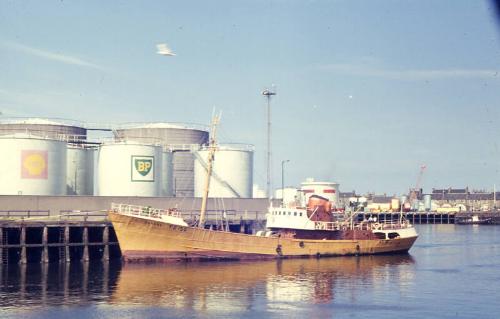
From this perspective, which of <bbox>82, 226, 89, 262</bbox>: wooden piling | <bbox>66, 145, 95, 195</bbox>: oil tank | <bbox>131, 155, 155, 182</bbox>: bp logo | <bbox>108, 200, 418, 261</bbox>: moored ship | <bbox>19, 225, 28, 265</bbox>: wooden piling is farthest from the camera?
<bbox>66, 145, 95, 195</bbox>: oil tank

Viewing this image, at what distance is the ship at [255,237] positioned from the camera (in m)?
56.0

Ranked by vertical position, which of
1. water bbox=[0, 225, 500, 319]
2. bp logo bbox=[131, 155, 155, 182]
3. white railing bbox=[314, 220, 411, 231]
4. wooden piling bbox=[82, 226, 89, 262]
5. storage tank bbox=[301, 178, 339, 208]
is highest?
bp logo bbox=[131, 155, 155, 182]

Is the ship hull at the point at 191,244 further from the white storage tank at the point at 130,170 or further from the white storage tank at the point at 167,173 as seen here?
the white storage tank at the point at 167,173

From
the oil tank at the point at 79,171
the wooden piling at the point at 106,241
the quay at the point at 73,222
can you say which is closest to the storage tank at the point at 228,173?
the quay at the point at 73,222

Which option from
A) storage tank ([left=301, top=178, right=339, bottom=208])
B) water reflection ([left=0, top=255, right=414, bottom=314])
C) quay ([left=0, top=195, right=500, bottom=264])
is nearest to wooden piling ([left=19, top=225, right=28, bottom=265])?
quay ([left=0, top=195, right=500, bottom=264])

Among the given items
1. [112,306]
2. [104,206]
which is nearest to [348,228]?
[104,206]

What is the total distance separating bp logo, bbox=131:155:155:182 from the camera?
7256 centimetres

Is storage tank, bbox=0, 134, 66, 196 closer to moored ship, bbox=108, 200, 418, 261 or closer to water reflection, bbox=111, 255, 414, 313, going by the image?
moored ship, bbox=108, 200, 418, 261

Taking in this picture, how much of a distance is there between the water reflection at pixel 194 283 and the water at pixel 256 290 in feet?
0.20

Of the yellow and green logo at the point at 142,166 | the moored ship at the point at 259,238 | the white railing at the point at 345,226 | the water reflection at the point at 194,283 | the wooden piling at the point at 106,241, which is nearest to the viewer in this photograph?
the water reflection at the point at 194,283

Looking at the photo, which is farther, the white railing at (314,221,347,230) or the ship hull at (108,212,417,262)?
the white railing at (314,221,347,230)

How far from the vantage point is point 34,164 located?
2672 inches

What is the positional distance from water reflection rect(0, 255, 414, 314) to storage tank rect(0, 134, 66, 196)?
46.1ft

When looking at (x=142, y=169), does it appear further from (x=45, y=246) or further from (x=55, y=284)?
(x=55, y=284)
